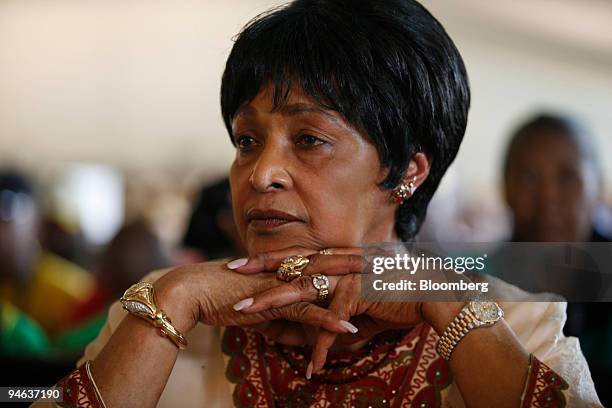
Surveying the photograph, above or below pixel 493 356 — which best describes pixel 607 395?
below

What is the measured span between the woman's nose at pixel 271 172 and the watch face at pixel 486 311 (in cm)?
45

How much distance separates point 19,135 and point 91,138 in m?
0.76

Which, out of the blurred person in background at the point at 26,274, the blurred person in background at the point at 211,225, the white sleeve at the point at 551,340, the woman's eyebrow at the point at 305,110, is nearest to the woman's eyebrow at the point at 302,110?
the woman's eyebrow at the point at 305,110

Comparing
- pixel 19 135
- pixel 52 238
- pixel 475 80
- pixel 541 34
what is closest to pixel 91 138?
pixel 19 135

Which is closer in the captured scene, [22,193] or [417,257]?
[417,257]

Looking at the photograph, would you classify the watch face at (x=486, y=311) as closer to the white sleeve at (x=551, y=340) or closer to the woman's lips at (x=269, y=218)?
the white sleeve at (x=551, y=340)

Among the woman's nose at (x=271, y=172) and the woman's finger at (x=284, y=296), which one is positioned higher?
the woman's nose at (x=271, y=172)

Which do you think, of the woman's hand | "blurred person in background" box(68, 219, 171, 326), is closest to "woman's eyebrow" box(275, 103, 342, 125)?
the woman's hand

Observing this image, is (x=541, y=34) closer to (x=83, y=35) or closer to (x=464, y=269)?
(x=83, y=35)

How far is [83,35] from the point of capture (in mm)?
8227

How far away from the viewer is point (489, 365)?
146 cm

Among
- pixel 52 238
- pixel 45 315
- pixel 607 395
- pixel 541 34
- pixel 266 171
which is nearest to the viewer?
pixel 266 171

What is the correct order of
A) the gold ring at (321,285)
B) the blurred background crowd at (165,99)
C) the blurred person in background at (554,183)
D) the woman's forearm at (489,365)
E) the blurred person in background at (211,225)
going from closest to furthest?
the woman's forearm at (489,365), the gold ring at (321,285), the blurred person in background at (554,183), the blurred person in background at (211,225), the blurred background crowd at (165,99)

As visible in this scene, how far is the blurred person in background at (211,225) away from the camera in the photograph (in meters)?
3.79
